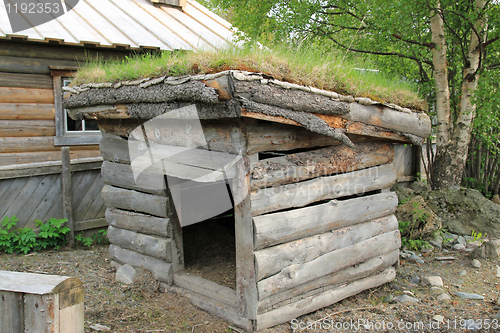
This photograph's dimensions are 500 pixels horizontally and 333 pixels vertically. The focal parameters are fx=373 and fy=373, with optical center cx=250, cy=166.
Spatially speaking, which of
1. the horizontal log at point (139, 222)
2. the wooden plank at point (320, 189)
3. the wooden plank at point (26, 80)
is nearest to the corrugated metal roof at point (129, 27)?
the wooden plank at point (26, 80)

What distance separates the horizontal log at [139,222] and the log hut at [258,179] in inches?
0.6

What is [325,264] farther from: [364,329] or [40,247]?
[40,247]

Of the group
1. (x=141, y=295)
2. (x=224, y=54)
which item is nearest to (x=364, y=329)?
(x=141, y=295)

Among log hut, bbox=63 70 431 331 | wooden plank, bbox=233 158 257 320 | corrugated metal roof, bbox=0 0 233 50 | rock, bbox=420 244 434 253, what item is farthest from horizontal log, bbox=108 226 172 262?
rock, bbox=420 244 434 253

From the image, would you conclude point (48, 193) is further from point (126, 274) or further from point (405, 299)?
point (405, 299)

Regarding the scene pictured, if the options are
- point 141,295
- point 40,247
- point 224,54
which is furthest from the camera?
point 40,247

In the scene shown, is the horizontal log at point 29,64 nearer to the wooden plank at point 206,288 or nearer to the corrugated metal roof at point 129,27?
the corrugated metal roof at point 129,27

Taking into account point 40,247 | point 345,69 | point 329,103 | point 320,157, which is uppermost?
point 345,69

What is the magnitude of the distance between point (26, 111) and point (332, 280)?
628cm

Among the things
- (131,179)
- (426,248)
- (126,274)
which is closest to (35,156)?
(131,179)

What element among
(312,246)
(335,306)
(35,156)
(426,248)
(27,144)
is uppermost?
(27,144)

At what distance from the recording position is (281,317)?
3.08 m

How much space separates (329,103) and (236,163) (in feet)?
2.90

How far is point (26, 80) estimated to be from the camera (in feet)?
22.6
